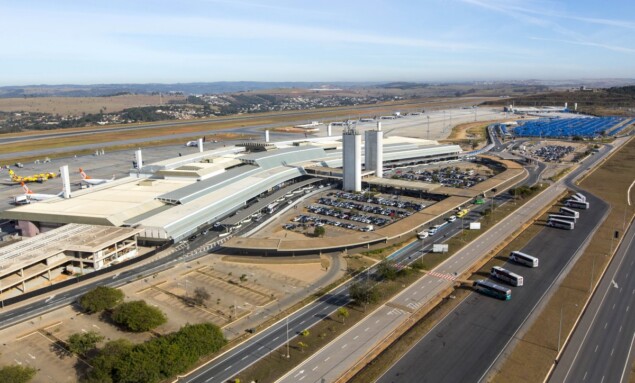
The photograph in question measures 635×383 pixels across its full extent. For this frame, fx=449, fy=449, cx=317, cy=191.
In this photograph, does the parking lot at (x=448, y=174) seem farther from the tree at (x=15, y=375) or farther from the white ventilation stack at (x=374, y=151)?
the tree at (x=15, y=375)

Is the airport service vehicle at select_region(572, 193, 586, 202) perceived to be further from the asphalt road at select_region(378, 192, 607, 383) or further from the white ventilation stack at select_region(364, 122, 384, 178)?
the white ventilation stack at select_region(364, 122, 384, 178)

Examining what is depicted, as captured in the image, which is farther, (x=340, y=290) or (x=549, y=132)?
(x=549, y=132)

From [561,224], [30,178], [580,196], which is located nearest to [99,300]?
[561,224]

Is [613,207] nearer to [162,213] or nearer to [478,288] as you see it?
[478,288]

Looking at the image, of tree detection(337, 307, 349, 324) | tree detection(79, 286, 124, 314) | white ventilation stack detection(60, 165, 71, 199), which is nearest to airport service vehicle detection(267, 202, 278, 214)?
white ventilation stack detection(60, 165, 71, 199)

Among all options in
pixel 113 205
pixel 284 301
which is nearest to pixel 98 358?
pixel 284 301

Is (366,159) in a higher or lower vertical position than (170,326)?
higher
